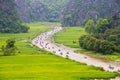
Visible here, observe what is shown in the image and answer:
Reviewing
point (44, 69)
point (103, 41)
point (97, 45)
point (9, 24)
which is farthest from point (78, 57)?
point (9, 24)

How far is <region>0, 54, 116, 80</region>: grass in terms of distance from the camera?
71.4m

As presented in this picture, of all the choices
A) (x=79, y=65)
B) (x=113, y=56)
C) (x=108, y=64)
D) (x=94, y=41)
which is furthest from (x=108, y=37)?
(x=79, y=65)

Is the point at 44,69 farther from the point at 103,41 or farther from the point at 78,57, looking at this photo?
the point at 103,41

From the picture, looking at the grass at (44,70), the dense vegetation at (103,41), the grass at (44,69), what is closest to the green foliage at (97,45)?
the dense vegetation at (103,41)

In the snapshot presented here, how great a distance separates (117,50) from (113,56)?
30.5ft

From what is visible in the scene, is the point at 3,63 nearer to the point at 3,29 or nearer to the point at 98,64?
the point at 98,64

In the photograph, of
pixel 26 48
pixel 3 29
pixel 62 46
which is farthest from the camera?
pixel 3 29

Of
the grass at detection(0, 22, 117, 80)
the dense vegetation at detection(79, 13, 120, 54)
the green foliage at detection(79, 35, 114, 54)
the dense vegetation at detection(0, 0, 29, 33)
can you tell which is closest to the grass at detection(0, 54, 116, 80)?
the grass at detection(0, 22, 117, 80)

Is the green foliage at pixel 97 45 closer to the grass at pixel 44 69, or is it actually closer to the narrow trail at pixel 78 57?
the narrow trail at pixel 78 57

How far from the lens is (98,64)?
93.1m

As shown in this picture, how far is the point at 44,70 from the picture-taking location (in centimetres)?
7838

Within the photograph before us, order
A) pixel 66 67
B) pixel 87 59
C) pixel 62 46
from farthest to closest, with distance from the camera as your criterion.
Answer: pixel 62 46
pixel 87 59
pixel 66 67

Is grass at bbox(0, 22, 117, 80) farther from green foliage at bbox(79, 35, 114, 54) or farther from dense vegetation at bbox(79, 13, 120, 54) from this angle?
dense vegetation at bbox(79, 13, 120, 54)

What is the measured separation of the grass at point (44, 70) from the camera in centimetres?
7138
